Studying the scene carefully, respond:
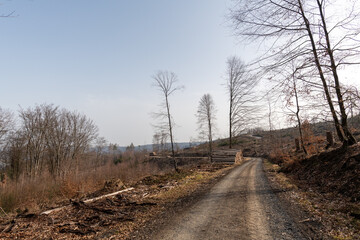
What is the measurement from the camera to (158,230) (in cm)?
460

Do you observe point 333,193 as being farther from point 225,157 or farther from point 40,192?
point 225,157

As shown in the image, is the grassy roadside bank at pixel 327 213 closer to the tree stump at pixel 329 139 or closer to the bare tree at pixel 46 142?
the tree stump at pixel 329 139

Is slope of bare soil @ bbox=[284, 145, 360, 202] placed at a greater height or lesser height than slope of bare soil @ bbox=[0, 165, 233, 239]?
greater

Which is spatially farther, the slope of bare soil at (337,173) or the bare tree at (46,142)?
the bare tree at (46,142)

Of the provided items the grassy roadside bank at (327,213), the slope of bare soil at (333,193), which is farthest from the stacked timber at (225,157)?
the grassy roadside bank at (327,213)

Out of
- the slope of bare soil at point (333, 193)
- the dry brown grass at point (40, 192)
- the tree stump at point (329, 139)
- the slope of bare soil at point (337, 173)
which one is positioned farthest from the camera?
the tree stump at point (329, 139)

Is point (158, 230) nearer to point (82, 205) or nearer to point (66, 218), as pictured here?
point (66, 218)

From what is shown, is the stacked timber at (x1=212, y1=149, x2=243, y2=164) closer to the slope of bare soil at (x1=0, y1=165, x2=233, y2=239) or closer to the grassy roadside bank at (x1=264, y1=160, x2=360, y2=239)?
the grassy roadside bank at (x1=264, y1=160, x2=360, y2=239)

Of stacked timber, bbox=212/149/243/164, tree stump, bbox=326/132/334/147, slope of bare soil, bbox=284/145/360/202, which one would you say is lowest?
stacked timber, bbox=212/149/243/164

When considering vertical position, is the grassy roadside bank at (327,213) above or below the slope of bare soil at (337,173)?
below

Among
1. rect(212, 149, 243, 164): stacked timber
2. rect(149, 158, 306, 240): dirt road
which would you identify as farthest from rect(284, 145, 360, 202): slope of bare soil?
rect(212, 149, 243, 164): stacked timber

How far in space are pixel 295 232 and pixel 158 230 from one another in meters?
2.98

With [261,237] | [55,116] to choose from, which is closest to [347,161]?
[261,237]

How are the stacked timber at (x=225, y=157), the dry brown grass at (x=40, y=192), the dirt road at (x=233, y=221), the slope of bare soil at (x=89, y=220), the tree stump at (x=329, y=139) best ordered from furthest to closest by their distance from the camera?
the stacked timber at (x=225, y=157) < the tree stump at (x=329, y=139) < the dry brown grass at (x=40, y=192) < the slope of bare soil at (x=89, y=220) < the dirt road at (x=233, y=221)
